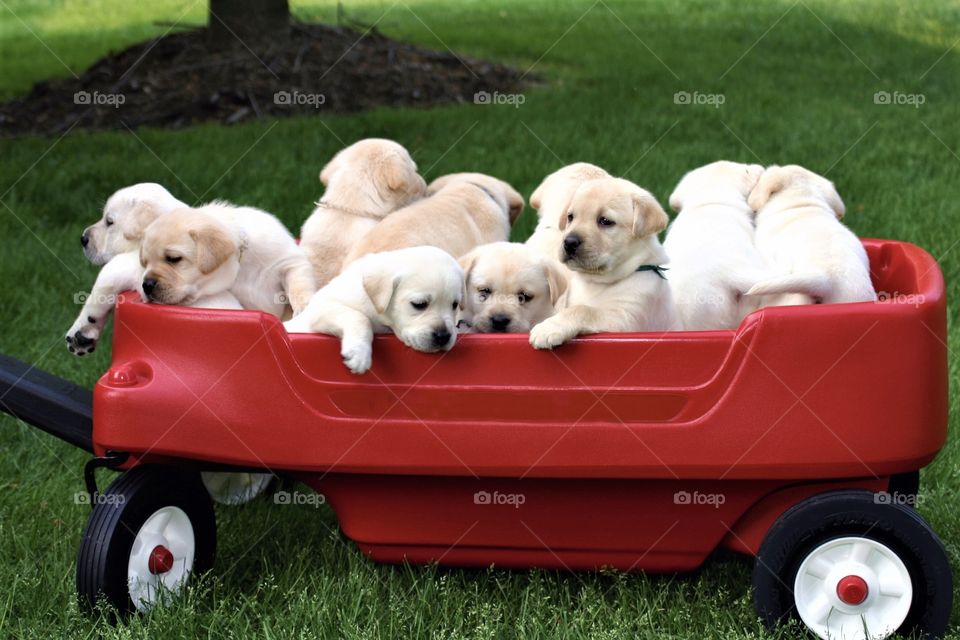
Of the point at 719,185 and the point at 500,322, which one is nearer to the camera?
A: the point at 500,322

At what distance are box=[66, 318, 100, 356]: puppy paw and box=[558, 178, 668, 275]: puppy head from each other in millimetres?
1451

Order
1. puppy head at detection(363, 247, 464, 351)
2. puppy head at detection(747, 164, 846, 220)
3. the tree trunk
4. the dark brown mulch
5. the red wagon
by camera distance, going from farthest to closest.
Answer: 1. the tree trunk
2. the dark brown mulch
3. puppy head at detection(747, 164, 846, 220)
4. puppy head at detection(363, 247, 464, 351)
5. the red wagon

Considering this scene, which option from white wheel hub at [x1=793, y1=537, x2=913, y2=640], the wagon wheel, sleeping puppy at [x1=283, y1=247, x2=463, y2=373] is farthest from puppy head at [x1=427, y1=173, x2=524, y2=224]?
white wheel hub at [x1=793, y1=537, x2=913, y2=640]

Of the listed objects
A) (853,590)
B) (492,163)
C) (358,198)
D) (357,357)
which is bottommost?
(853,590)

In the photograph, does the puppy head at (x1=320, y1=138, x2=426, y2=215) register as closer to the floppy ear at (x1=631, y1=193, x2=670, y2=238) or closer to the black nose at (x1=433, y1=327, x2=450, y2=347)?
the floppy ear at (x1=631, y1=193, x2=670, y2=238)

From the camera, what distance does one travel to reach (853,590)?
9.95 feet

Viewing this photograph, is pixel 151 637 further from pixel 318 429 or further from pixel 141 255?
pixel 141 255

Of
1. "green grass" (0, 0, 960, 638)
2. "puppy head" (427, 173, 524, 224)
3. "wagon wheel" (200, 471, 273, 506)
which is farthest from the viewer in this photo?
"puppy head" (427, 173, 524, 224)

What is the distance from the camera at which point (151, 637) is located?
3.13m

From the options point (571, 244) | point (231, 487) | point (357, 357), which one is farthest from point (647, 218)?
point (231, 487)

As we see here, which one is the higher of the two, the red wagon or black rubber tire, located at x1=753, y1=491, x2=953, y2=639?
the red wagon

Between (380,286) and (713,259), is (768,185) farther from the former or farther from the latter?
(380,286)

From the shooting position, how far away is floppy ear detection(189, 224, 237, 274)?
3.45 metres

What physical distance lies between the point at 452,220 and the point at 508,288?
68 cm
